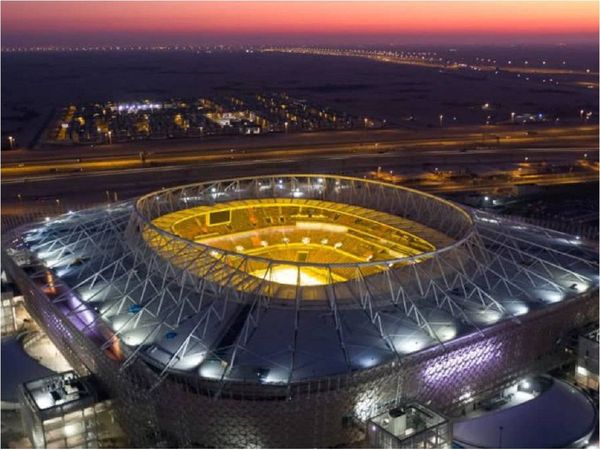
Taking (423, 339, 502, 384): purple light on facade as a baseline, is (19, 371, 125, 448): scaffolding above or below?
below

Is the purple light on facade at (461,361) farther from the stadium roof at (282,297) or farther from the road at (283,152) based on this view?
the road at (283,152)

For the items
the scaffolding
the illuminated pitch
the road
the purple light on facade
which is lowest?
the road

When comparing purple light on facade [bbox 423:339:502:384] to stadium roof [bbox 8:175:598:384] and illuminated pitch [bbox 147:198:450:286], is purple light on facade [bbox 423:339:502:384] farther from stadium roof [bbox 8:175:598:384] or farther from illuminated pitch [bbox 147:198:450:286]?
illuminated pitch [bbox 147:198:450:286]

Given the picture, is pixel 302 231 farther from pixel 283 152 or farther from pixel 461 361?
pixel 283 152

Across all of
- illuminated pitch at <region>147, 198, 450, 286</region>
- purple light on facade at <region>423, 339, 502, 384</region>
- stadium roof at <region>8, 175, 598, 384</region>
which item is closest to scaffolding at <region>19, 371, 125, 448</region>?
stadium roof at <region>8, 175, 598, 384</region>

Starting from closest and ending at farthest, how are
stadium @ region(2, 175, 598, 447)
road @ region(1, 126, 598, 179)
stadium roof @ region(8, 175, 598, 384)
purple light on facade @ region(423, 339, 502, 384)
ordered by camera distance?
1. stadium @ region(2, 175, 598, 447)
2. stadium roof @ region(8, 175, 598, 384)
3. purple light on facade @ region(423, 339, 502, 384)
4. road @ region(1, 126, 598, 179)

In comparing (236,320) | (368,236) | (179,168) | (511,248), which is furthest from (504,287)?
(179,168)

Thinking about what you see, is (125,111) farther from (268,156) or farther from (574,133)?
(574,133)
